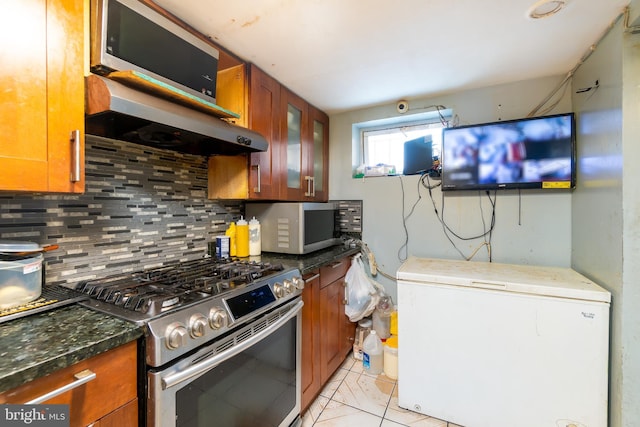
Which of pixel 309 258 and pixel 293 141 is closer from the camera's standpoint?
pixel 309 258

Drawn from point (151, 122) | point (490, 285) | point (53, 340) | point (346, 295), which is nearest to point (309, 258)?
point (346, 295)

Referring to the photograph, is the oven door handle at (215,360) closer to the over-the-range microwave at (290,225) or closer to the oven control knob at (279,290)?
the oven control knob at (279,290)

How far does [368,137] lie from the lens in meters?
2.60

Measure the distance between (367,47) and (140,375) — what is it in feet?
5.75

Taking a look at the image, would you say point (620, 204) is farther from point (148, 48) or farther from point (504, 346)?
point (148, 48)

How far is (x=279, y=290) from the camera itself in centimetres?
128

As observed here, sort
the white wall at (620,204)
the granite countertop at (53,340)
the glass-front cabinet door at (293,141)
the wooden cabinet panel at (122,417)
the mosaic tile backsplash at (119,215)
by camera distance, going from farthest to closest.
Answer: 1. the glass-front cabinet door at (293,141)
2. the white wall at (620,204)
3. the mosaic tile backsplash at (119,215)
4. the wooden cabinet panel at (122,417)
5. the granite countertop at (53,340)

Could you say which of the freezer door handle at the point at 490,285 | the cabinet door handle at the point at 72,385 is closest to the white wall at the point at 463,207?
the freezer door handle at the point at 490,285

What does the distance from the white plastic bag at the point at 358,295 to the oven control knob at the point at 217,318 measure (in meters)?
1.30

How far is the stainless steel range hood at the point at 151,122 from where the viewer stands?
2.83 feet

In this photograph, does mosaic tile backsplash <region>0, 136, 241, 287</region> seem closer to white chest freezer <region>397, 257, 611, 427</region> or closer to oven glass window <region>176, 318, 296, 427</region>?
oven glass window <region>176, 318, 296, 427</region>

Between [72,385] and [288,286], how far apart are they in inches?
32.4

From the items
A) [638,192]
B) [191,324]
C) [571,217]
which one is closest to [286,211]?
[191,324]

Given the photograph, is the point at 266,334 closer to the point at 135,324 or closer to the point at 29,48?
the point at 135,324
